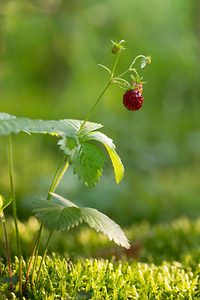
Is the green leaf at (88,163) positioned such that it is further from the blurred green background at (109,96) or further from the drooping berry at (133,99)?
the blurred green background at (109,96)

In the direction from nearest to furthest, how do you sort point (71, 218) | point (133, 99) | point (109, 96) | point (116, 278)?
1. point (71, 218)
2. point (133, 99)
3. point (116, 278)
4. point (109, 96)

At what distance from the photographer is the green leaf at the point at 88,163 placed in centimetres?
73

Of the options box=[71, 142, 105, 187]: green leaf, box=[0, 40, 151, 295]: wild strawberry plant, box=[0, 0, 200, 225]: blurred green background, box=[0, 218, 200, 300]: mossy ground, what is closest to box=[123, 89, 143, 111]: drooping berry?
box=[0, 40, 151, 295]: wild strawberry plant

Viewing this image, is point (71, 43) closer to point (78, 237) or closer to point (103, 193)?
point (103, 193)

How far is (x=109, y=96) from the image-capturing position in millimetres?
5445

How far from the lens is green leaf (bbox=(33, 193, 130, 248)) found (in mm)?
655

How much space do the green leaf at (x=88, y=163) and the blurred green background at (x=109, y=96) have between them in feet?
5.52

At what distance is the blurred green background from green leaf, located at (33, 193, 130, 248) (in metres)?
1.69

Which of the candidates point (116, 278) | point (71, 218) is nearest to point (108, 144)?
point (71, 218)

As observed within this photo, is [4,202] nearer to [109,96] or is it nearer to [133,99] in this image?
[133,99]

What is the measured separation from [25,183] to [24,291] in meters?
2.03

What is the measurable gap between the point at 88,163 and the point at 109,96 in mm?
4783

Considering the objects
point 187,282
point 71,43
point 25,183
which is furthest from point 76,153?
point 71,43

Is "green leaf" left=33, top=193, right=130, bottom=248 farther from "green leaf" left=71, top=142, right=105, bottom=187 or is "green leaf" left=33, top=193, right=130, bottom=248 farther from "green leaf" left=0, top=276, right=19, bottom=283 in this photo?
"green leaf" left=0, top=276, right=19, bottom=283
